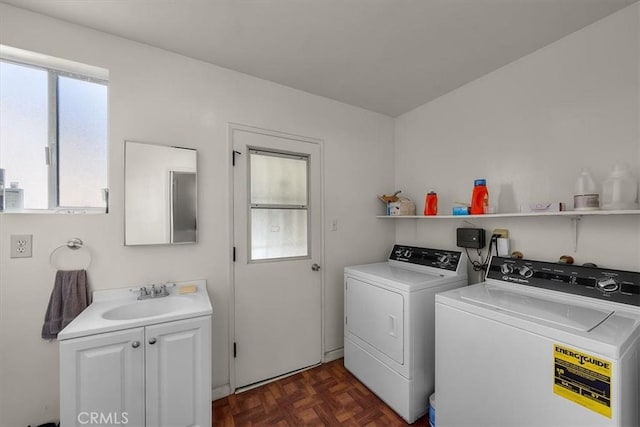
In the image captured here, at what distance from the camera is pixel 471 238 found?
201 cm

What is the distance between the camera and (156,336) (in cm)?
131

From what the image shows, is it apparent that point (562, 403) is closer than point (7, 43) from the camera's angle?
Yes

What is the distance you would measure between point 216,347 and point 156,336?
A: 0.69 metres

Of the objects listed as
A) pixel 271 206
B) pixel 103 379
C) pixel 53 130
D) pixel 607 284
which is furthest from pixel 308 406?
pixel 53 130

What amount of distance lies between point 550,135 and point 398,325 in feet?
5.34

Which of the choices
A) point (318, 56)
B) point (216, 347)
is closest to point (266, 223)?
point (216, 347)

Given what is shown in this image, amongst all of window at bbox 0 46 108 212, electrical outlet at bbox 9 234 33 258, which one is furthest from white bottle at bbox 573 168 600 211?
electrical outlet at bbox 9 234 33 258

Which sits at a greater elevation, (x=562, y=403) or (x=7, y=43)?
(x=7, y=43)

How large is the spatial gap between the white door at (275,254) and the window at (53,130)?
35.3 inches

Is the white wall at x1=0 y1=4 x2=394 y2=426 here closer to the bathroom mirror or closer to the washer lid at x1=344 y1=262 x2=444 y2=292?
the bathroom mirror

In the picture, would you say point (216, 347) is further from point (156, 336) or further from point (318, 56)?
point (318, 56)

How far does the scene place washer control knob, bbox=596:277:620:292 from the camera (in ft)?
Result: 4.25

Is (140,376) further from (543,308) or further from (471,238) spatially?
(471,238)

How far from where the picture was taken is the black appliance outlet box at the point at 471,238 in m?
1.97
